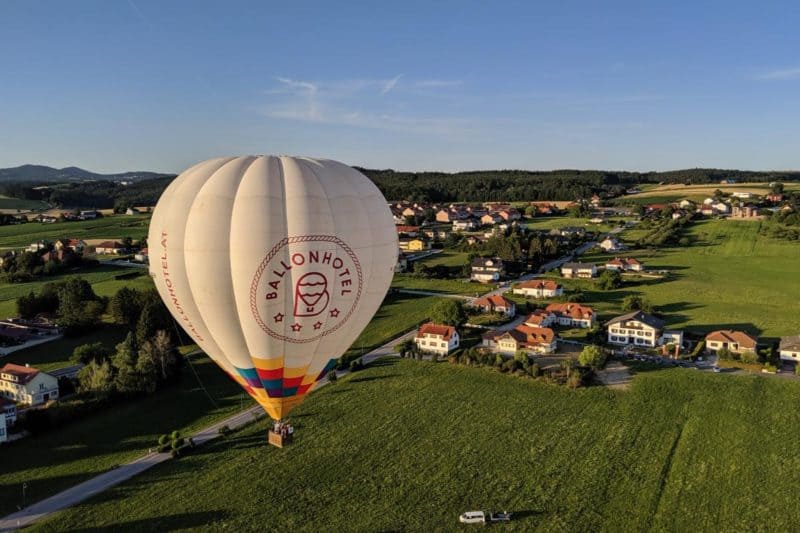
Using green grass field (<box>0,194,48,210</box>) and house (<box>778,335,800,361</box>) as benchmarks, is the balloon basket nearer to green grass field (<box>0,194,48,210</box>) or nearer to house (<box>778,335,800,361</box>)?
house (<box>778,335,800,361</box>)

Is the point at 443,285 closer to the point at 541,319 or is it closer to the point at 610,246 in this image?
the point at 541,319

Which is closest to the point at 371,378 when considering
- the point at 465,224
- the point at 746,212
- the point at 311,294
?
the point at 311,294

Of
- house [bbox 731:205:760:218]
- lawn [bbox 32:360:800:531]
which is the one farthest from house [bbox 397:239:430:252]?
house [bbox 731:205:760:218]

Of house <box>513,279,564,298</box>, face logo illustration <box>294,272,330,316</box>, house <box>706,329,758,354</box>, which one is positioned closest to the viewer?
face logo illustration <box>294,272,330,316</box>

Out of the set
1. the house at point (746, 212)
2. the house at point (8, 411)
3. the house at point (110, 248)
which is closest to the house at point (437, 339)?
the house at point (8, 411)

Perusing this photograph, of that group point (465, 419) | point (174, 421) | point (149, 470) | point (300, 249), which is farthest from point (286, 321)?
point (174, 421)

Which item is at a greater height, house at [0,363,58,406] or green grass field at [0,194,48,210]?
green grass field at [0,194,48,210]
